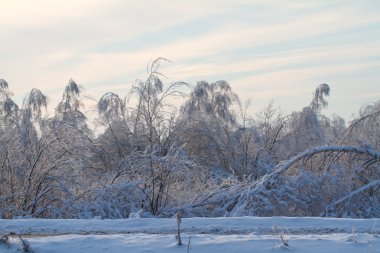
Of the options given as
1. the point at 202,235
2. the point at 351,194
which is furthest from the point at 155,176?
the point at 202,235

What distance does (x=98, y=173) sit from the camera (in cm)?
2053

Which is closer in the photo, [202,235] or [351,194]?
[202,235]

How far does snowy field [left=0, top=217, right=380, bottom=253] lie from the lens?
646 cm

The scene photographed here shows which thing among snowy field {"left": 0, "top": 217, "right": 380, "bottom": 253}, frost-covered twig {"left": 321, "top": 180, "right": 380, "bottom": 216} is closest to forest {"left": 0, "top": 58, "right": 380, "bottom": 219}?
frost-covered twig {"left": 321, "top": 180, "right": 380, "bottom": 216}

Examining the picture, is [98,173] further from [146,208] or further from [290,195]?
[290,195]

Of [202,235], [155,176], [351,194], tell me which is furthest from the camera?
[155,176]

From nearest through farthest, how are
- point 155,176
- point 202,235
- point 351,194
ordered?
point 202,235, point 351,194, point 155,176

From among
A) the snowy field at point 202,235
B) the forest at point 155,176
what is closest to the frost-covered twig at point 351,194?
the forest at point 155,176

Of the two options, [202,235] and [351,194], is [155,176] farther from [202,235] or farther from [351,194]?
[202,235]

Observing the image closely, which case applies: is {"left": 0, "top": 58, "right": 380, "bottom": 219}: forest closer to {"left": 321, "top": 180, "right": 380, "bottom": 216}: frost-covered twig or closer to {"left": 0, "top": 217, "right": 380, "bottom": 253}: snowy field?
{"left": 321, "top": 180, "right": 380, "bottom": 216}: frost-covered twig

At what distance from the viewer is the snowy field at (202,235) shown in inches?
254

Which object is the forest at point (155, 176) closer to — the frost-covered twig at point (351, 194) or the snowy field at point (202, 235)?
the frost-covered twig at point (351, 194)

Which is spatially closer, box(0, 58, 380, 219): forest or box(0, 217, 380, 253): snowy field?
box(0, 217, 380, 253): snowy field

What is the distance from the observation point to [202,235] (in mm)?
7352
